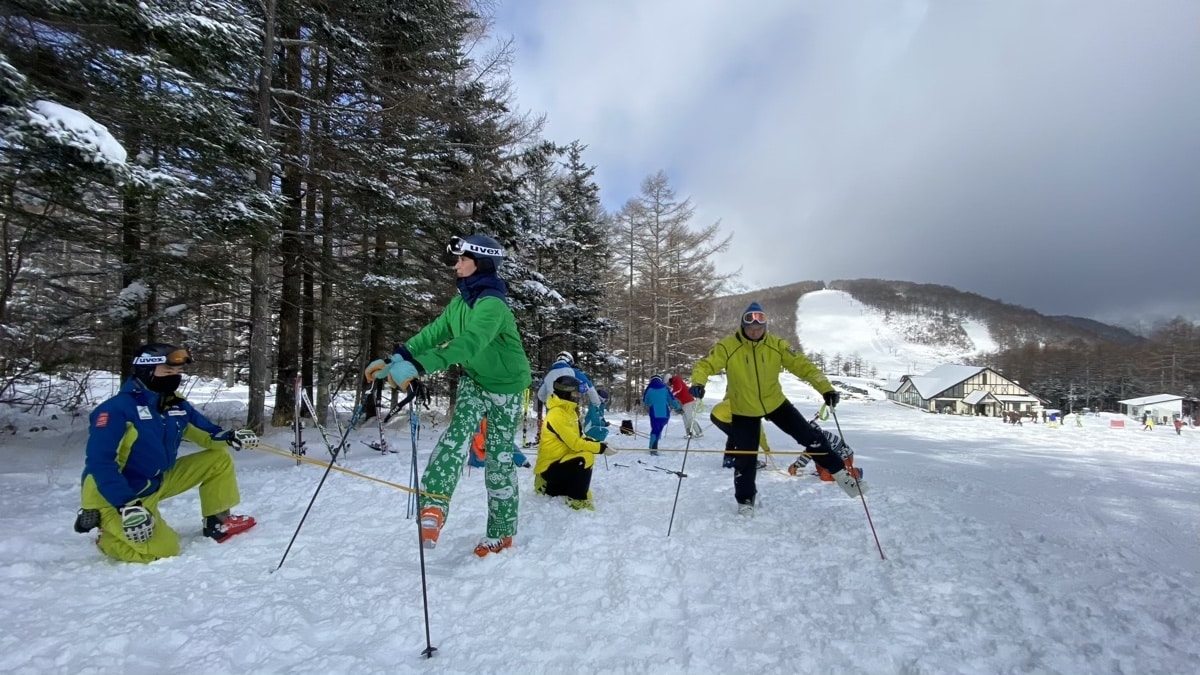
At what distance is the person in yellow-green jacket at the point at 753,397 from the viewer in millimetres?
5277

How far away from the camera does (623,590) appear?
3355mm

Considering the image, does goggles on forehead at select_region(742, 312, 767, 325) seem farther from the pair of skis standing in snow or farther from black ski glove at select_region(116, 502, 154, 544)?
black ski glove at select_region(116, 502, 154, 544)

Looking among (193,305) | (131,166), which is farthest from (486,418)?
(193,305)

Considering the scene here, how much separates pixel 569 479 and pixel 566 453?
0.28 m

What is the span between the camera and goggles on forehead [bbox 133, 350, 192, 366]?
12.6ft

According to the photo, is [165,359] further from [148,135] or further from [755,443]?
[755,443]

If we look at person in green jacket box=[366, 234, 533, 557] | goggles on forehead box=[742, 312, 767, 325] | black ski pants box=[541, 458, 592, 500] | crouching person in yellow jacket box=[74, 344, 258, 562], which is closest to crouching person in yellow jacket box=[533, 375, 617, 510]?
black ski pants box=[541, 458, 592, 500]

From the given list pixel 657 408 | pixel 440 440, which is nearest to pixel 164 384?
pixel 440 440

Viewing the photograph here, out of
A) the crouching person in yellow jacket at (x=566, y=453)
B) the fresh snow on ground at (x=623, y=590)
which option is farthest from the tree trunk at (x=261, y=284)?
the crouching person in yellow jacket at (x=566, y=453)

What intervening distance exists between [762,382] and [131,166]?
6.51 m

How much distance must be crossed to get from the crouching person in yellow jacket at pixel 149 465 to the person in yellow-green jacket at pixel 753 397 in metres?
4.15

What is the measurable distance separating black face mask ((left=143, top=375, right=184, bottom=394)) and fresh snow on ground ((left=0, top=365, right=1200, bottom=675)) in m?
1.16

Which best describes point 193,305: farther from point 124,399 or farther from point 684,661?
point 684,661

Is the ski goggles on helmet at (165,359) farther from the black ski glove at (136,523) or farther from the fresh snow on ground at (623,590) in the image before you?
the fresh snow on ground at (623,590)
